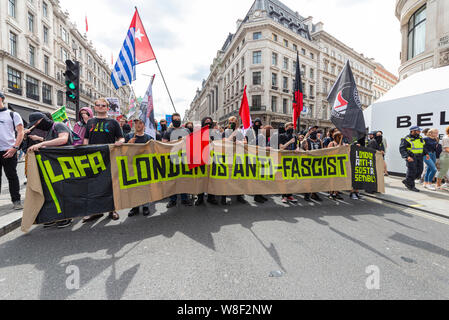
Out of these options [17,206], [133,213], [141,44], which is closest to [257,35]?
[141,44]

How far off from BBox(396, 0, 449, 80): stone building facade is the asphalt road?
13.4 meters

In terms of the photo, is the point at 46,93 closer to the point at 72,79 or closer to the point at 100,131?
the point at 72,79

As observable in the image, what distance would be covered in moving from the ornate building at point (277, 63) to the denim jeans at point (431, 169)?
2242 centimetres

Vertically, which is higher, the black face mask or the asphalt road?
the black face mask

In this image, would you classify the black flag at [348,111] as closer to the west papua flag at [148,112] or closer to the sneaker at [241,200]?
the sneaker at [241,200]

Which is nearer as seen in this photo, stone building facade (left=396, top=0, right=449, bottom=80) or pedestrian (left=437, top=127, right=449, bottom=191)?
pedestrian (left=437, top=127, right=449, bottom=191)

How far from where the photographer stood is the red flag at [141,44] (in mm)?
5664

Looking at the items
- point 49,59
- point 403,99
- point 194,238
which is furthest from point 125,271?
point 49,59

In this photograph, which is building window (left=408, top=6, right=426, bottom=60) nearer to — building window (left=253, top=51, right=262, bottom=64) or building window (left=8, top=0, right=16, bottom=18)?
A: building window (left=253, top=51, right=262, bottom=64)

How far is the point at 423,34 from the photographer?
13.6 metres

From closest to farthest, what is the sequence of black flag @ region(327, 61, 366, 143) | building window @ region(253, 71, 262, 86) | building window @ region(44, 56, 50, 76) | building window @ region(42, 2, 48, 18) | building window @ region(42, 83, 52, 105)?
1. black flag @ region(327, 61, 366, 143)
2. building window @ region(42, 83, 52, 105)
3. building window @ region(42, 2, 48, 18)
4. building window @ region(44, 56, 50, 76)
5. building window @ region(253, 71, 262, 86)

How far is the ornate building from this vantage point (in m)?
35.1

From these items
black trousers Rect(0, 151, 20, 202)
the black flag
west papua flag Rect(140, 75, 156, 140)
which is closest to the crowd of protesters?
black trousers Rect(0, 151, 20, 202)
